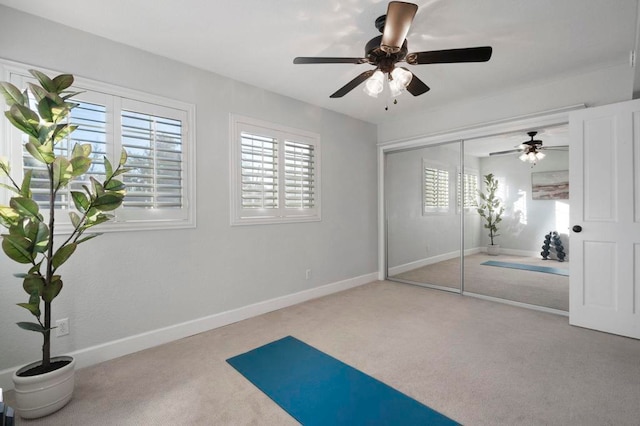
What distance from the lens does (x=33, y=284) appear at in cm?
173

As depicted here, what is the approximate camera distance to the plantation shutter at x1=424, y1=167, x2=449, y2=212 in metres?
4.38

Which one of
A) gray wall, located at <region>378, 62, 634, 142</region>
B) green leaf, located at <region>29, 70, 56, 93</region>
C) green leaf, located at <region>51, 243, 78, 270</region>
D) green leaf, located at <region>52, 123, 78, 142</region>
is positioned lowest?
green leaf, located at <region>51, 243, 78, 270</region>

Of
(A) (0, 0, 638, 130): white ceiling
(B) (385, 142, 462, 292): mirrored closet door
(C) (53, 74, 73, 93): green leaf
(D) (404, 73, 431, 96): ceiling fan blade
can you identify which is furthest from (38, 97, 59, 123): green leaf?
(B) (385, 142, 462, 292): mirrored closet door

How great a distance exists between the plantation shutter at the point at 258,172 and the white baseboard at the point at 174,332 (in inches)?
45.5

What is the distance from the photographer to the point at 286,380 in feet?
6.96

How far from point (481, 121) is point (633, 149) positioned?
1478 millimetres

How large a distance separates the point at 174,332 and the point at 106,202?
4.73ft

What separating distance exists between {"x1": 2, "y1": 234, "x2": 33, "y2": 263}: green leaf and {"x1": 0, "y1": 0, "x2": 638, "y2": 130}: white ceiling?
161 centimetres

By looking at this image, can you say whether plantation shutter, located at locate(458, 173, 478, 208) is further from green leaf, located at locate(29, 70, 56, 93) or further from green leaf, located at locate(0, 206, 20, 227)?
green leaf, located at locate(0, 206, 20, 227)

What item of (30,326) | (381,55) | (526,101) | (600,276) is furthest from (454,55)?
(30,326)

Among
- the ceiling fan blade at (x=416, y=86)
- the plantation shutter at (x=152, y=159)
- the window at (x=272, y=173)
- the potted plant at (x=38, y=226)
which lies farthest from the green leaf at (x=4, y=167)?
the ceiling fan blade at (x=416, y=86)

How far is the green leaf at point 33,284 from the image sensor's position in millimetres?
1712

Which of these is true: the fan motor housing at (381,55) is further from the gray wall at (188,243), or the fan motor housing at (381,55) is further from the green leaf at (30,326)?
the green leaf at (30,326)

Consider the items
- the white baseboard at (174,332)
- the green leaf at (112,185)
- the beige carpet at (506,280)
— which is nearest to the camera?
the green leaf at (112,185)
